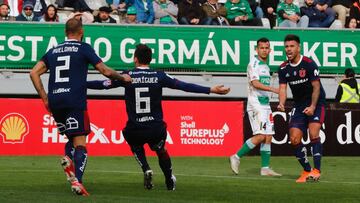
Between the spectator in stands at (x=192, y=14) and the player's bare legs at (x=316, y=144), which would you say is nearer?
the player's bare legs at (x=316, y=144)

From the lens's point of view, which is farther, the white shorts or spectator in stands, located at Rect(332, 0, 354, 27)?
spectator in stands, located at Rect(332, 0, 354, 27)

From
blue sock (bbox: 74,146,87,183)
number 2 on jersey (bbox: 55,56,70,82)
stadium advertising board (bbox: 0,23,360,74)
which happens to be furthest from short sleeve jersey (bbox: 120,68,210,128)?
stadium advertising board (bbox: 0,23,360,74)

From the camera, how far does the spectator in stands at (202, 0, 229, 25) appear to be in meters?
26.5

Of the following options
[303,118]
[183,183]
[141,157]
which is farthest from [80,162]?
[303,118]

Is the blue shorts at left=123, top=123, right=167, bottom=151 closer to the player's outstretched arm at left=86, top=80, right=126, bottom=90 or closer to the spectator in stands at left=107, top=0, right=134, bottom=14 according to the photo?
the player's outstretched arm at left=86, top=80, right=126, bottom=90

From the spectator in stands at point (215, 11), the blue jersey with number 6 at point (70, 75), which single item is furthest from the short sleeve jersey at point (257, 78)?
the spectator in stands at point (215, 11)

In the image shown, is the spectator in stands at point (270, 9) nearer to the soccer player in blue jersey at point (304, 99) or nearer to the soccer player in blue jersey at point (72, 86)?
the soccer player in blue jersey at point (304, 99)

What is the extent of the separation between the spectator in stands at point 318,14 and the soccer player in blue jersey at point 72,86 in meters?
15.2

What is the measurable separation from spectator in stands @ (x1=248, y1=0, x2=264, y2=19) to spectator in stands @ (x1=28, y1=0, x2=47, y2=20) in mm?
5516

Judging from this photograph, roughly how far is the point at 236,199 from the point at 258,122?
18.8 ft

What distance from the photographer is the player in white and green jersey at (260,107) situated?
1792 cm

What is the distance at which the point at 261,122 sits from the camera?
18281 mm

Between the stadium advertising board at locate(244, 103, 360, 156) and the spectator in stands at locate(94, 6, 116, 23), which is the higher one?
the spectator in stands at locate(94, 6, 116, 23)

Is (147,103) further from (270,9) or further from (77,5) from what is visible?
(270,9)
